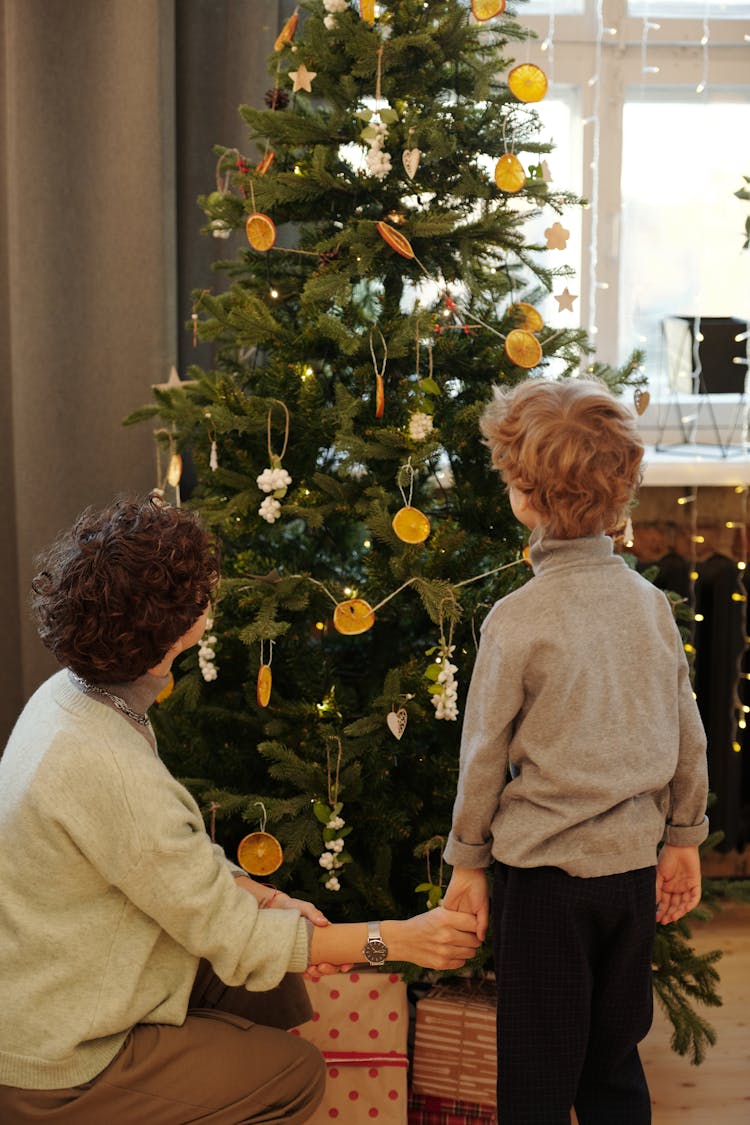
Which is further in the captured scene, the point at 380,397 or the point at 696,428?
the point at 696,428

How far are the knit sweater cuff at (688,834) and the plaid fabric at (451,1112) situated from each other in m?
0.61

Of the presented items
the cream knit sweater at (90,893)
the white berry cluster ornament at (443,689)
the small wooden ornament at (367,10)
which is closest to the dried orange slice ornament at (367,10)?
the small wooden ornament at (367,10)

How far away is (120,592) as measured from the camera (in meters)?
1.31

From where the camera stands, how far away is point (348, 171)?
1.85m

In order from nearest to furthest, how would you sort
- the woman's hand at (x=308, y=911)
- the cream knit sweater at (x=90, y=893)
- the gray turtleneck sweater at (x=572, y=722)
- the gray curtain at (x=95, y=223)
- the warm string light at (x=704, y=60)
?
the cream knit sweater at (x=90, y=893) < the gray turtleneck sweater at (x=572, y=722) < the woman's hand at (x=308, y=911) < the gray curtain at (x=95, y=223) < the warm string light at (x=704, y=60)

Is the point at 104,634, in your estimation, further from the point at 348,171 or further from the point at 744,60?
the point at 744,60

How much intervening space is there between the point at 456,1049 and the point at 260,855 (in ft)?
1.45

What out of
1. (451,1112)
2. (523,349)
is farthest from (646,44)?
(451,1112)

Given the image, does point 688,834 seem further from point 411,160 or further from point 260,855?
point 411,160

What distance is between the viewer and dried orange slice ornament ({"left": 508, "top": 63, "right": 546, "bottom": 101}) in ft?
5.75

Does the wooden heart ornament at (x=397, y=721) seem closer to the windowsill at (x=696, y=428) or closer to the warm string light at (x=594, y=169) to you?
the windowsill at (x=696, y=428)

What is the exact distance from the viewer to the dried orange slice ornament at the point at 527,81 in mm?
1753

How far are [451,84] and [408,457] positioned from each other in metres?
0.62

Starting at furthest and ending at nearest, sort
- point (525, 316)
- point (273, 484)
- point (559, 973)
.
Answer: point (525, 316), point (273, 484), point (559, 973)
